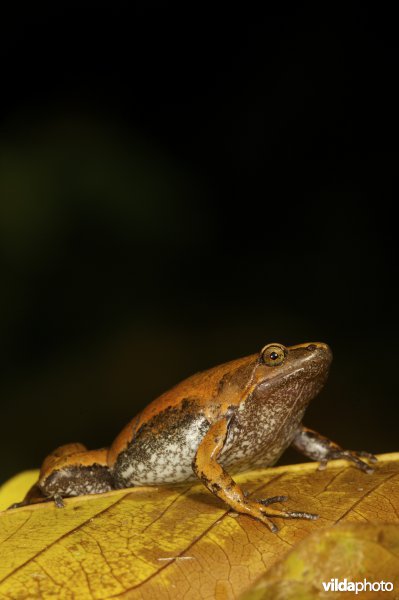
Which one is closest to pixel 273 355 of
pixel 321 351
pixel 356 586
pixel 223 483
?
pixel 321 351

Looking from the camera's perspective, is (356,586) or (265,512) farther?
(265,512)

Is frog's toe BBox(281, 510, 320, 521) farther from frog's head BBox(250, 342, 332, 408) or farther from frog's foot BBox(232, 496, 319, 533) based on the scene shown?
frog's head BBox(250, 342, 332, 408)

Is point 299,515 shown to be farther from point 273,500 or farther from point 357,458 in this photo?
point 357,458

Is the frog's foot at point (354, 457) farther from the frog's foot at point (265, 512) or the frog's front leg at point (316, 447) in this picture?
the frog's foot at point (265, 512)

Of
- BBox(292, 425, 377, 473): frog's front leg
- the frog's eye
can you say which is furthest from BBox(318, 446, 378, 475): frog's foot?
the frog's eye

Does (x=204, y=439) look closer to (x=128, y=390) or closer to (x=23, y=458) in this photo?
(x=23, y=458)

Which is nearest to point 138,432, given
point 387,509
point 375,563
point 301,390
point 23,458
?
point 301,390

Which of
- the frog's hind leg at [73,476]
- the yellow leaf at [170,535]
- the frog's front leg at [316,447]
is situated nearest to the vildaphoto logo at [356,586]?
the yellow leaf at [170,535]
